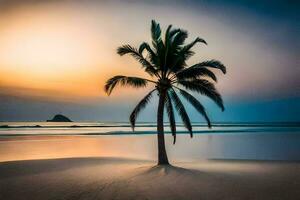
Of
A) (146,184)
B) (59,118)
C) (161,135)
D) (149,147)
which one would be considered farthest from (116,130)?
(59,118)

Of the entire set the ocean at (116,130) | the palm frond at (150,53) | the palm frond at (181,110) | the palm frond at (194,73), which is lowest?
the ocean at (116,130)

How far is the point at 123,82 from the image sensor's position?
14891 mm

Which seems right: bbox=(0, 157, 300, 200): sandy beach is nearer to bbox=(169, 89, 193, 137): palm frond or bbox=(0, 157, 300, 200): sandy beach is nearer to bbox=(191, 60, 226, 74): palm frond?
bbox=(169, 89, 193, 137): palm frond

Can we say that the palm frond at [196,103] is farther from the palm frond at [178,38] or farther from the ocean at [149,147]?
the ocean at [149,147]

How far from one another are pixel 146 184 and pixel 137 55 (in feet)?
24.0

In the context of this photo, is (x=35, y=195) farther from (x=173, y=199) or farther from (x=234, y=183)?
(x=234, y=183)

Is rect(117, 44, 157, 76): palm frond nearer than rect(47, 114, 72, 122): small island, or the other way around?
rect(117, 44, 157, 76): palm frond

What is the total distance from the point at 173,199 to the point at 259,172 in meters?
6.41

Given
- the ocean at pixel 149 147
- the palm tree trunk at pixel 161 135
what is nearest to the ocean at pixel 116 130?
the ocean at pixel 149 147

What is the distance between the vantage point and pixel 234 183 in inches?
401

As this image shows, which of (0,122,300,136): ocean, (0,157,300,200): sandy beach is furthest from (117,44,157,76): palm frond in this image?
(0,122,300,136): ocean

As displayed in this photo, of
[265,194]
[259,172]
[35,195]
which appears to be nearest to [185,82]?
[259,172]

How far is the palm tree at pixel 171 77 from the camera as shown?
48.3ft

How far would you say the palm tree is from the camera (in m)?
14.7
